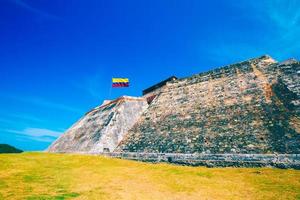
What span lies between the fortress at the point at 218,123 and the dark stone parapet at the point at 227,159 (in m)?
0.04

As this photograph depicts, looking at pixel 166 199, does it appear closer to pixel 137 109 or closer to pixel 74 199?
pixel 74 199

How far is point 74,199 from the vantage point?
27.5 feet

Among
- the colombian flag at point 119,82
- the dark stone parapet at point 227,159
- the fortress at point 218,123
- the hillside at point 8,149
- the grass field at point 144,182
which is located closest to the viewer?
the grass field at point 144,182

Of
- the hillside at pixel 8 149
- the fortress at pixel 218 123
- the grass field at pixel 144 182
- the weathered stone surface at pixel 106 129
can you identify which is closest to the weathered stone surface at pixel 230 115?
the fortress at pixel 218 123

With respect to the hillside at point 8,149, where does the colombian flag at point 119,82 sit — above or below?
above

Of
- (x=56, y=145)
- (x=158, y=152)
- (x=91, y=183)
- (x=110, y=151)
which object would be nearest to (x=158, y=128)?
(x=158, y=152)

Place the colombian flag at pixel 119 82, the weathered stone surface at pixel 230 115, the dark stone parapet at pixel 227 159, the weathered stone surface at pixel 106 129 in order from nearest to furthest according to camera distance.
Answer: the dark stone parapet at pixel 227 159
the weathered stone surface at pixel 230 115
the weathered stone surface at pixel 106 129
the colombian flag at pixel 119 82

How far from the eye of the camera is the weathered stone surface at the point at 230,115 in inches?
475

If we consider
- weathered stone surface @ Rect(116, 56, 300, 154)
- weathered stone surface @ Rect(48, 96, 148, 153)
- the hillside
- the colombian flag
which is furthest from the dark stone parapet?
the hillside

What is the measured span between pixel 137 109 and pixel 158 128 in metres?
6.35

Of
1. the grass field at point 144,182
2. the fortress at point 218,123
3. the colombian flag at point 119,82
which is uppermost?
the colombian flag at point 119,82

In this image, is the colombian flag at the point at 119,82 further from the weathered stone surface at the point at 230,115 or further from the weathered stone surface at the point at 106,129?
the weathered stone surface at the point at 230,115

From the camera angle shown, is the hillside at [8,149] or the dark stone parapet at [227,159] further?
the hillside at [8,149]

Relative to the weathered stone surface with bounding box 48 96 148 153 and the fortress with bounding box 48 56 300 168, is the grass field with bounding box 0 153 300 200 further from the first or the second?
the weathered stone surface with bounding box 48 96 148 153
